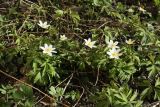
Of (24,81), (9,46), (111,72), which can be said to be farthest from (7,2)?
(111,72)

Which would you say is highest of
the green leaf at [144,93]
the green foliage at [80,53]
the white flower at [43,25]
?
the white flower at [43,25]

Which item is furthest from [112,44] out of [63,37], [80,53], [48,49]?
[48,49]

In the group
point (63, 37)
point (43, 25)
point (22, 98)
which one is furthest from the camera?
point (43, 25)

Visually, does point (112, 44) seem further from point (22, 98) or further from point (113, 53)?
point (22, 98)

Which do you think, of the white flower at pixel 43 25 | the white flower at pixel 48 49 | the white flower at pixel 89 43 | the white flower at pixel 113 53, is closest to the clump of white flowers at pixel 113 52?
the white flower at pixel 113 53

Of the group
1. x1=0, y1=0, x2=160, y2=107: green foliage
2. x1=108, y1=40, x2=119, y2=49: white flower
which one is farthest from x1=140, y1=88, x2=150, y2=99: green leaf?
x1=108, y1=40, x2=119, y2=49: white flower

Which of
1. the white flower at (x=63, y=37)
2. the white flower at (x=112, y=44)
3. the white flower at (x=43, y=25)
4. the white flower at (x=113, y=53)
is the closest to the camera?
the white flower at (x=113, y=53)

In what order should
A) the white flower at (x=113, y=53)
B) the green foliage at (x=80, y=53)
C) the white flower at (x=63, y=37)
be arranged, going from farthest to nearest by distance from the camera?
the white flower at (x=63, y=37)
the white flower at (x=113, y=53)
the green foliage at (x=80, y=53)

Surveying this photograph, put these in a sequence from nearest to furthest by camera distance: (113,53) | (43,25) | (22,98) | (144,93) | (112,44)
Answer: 1. (22,98)
2. (144,93)
3. (113,53)
4. (112,44)
5. (43,25)

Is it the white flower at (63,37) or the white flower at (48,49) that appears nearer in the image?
the white flower at (48,49)

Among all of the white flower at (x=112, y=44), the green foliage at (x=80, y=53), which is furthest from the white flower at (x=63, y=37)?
the white flower at (x=112, y=44)

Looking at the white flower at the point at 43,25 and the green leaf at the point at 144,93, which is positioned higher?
the white flower at the point at 43,25

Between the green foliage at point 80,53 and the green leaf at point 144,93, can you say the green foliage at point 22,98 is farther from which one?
the green leaf at point 144,93
